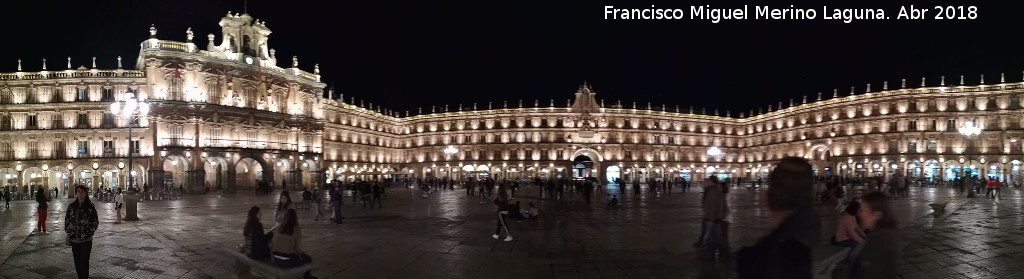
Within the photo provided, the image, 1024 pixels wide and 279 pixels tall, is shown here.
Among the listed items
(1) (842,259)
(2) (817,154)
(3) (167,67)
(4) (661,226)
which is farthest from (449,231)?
(2) (817,154)

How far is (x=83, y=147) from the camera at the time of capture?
144 feet

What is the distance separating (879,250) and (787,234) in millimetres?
1385

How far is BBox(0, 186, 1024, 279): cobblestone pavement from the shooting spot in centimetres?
876

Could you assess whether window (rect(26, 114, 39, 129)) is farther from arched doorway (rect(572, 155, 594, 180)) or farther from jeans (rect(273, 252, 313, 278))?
arched doorway (rect(572, 155, 594, 180))

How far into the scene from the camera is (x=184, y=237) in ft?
43.7

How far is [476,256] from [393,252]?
167cm

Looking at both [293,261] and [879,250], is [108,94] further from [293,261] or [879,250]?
[879,250]

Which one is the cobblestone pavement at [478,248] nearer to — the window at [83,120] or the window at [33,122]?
the window at [83,120]

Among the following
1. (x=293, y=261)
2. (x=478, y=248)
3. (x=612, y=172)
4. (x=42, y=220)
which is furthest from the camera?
(x=612, y=172)

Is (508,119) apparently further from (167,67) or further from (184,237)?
(184,237)

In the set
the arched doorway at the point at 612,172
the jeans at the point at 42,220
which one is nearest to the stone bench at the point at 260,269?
the jeans at the point at 42,220

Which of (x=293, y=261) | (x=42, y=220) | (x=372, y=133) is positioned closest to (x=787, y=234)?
(x=293, y=261)

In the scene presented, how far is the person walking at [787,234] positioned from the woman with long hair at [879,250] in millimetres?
1187

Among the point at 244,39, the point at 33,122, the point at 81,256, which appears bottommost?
the point at 81,256
